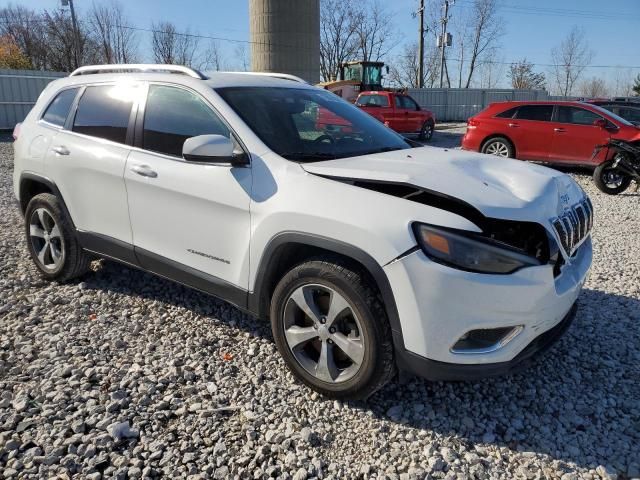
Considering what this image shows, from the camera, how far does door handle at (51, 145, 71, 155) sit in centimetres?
384

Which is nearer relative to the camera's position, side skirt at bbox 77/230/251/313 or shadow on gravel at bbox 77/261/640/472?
shadow on gravel at bbox 77/261/640/472

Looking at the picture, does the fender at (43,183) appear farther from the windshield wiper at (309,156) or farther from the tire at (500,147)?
the tire at (500,147)

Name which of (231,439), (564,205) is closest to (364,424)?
(231,439)

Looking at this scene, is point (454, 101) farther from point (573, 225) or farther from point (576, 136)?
point (573, 225)

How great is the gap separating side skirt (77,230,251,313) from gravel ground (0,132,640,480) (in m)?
0.43

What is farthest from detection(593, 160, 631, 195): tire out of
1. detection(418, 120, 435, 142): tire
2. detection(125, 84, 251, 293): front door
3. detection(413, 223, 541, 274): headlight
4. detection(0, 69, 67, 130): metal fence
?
detection(0, 69, 67, 130): metal fence

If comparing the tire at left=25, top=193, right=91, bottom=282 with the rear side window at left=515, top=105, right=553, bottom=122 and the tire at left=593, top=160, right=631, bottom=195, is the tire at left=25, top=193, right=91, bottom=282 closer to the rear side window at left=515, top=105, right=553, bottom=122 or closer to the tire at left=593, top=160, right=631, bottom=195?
the tire at left=593, top=160, right=631, bottom=195

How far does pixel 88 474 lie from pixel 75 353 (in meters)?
1.16

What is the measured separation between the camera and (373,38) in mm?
60656

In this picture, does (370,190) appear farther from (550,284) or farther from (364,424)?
(364,424)

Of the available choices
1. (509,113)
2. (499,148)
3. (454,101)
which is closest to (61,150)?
(499,148)

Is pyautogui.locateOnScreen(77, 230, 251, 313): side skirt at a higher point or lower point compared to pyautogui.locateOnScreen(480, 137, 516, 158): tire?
lower

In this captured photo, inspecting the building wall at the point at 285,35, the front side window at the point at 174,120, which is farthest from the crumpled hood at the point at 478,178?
the building wall at the point at 285,35

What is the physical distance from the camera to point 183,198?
309cm
